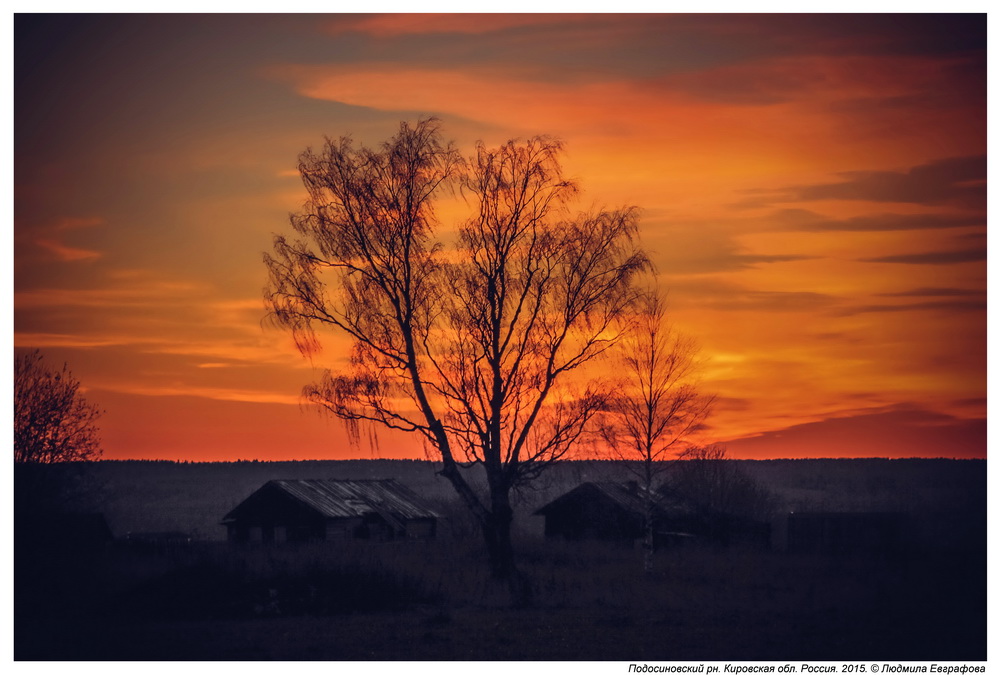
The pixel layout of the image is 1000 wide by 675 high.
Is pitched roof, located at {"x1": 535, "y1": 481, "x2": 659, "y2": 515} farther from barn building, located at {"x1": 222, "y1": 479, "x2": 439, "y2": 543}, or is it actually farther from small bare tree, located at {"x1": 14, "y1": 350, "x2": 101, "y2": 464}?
small bare tree, located at {"x1": 14, "y1": 350, "x2": 101, "y2": 464}

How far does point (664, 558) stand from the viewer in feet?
141

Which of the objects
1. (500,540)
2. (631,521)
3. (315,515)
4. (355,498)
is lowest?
(500,540)

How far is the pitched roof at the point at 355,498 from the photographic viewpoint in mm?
49781

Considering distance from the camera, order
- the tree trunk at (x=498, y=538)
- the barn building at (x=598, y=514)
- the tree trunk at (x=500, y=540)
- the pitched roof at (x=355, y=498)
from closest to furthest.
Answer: the tree trunk at (x=500, y=540), the tree trunk at (x=498, y=538), the pitched roof at (x=355, y=498), the barn building at (x=598, y=514)

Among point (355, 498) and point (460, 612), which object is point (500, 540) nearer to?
point (460, 612)

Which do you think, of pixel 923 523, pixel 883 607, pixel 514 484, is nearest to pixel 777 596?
pixel 883 607

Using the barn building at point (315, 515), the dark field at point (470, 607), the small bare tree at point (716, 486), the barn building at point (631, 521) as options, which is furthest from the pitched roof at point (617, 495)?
the dark field at point (470, 607)

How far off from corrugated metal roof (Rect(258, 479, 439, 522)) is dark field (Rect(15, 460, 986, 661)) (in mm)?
9564

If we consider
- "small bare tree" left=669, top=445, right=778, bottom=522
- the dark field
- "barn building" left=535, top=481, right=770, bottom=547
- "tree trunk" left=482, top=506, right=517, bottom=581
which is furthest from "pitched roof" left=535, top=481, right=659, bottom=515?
"tree trunk" left=482, top=506, right=517, bottom=581

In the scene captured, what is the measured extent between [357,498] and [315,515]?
5047mm

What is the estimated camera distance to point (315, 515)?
4891 cm

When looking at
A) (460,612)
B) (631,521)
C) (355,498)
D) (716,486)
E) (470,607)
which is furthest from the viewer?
(716,486)

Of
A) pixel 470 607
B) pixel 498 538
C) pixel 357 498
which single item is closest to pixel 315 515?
pixel 357 498

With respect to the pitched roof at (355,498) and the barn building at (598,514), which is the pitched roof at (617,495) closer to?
the barn building at (598,514)
